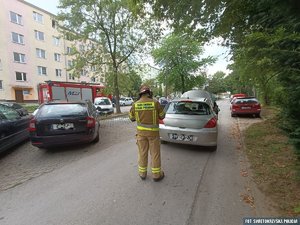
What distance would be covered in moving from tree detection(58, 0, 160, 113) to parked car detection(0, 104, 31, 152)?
38.1 ft

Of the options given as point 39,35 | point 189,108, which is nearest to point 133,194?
point 189,108

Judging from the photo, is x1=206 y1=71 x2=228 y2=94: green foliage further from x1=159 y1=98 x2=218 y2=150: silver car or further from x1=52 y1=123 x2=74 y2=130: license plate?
x1=52 y1=123 x2=74 y2=130: license plate

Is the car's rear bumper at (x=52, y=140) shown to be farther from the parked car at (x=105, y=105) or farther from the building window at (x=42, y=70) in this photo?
the building window at (x=42, y=70)

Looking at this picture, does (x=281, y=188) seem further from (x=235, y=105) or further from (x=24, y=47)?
(x=24, y=47)

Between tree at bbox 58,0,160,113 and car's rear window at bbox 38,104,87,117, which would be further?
tree at bbox 58,0,160,113

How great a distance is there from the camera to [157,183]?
154 inches

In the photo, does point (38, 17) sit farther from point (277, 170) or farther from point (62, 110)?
point (277, 170)

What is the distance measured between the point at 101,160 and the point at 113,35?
1456 centimetres

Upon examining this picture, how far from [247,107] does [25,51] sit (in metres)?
32.9

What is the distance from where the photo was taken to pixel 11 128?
5992 mm

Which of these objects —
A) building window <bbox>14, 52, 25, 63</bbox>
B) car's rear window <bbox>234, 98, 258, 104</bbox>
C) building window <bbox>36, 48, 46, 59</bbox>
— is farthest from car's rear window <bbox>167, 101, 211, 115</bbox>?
building window <bbox>36, 48, 46, 59</bbox>

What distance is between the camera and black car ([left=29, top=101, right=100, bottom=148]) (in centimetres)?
565

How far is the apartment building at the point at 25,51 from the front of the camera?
2853 cm

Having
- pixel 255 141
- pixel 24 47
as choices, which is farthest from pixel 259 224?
pixel 24 47
